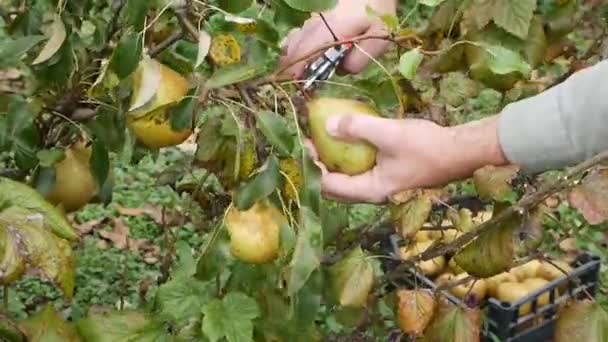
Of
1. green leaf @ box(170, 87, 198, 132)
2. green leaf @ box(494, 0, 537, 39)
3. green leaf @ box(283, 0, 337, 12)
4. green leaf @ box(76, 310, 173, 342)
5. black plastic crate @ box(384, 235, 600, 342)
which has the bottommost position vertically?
black plastic crate @ box(384, 235, 600, 342)

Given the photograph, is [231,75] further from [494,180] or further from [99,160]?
[99,160]

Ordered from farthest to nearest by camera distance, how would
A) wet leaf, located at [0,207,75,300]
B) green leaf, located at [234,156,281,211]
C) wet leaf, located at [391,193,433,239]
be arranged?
wet leaf, located at [391,193,433,239], green leaf, located at [234,156,281,211], wet leaf, located at [0,207,75,300]

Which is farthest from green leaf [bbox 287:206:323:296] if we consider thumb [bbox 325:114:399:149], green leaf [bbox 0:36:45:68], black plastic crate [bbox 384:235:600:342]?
black plastic crate [bbox 384:235:600:342]

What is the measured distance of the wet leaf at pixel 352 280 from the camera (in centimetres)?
162

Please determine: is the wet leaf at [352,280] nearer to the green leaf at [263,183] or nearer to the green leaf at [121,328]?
the green leaf at [121,328]

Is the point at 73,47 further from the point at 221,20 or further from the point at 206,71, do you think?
the point at 221,20

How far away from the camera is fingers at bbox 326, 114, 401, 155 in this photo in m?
1.37

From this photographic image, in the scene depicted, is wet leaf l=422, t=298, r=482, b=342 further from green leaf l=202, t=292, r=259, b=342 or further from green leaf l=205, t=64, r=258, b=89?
green leaf l=205, t=64, r=258, b=89

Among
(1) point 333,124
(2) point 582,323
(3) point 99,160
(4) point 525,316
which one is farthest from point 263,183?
(4) point 525,316

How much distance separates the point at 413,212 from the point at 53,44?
55 cm

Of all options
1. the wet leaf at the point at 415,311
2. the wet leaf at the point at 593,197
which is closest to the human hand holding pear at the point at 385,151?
the wet leaf at the point at 593,197

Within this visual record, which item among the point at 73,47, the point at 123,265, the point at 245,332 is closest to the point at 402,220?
the point at 245,332

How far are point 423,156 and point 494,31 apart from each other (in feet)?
1.04

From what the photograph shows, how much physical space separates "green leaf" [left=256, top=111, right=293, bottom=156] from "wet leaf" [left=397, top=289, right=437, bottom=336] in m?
0.55
